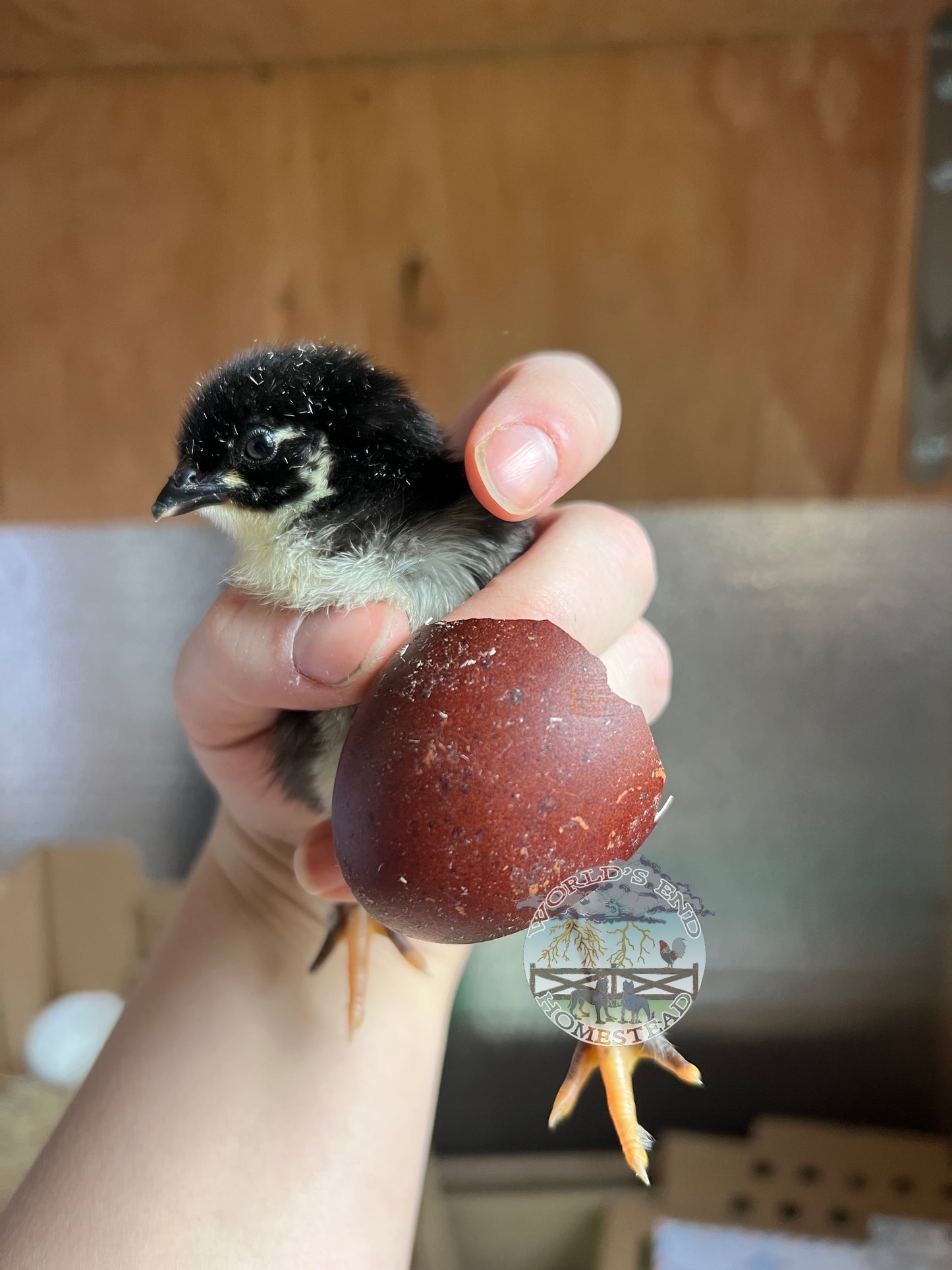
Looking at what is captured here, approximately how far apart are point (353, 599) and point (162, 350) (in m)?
0.52

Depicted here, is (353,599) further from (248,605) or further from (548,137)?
(548,137)

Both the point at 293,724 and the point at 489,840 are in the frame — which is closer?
the point at 489,840

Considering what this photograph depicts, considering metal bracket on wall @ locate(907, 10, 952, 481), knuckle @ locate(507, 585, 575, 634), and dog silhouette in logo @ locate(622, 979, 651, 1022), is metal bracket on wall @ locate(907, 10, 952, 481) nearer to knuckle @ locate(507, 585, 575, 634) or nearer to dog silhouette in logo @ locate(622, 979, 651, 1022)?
knuckle @ locate(507, 585, 575, 634)

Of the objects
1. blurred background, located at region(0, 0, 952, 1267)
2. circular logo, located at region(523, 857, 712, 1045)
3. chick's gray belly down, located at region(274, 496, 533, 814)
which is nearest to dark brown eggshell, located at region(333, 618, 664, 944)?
circular logo, located at region(523, 857, 712, 1045)

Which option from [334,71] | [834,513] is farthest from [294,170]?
[834,513]

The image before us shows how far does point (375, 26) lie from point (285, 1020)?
29.5 inches

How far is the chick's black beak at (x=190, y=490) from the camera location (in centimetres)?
36

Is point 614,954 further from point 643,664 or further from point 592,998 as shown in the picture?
point 643,664

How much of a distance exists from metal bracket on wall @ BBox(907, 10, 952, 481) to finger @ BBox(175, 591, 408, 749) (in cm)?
63

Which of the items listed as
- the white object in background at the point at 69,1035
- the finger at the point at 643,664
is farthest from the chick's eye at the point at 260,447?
the white object in background at the point at 69,1035

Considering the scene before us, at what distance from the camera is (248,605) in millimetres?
428

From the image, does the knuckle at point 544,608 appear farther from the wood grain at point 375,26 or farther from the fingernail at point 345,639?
the wood grain at point 375,26

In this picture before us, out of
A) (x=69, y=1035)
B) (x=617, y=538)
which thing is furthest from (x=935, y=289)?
(x=69, y=1035)

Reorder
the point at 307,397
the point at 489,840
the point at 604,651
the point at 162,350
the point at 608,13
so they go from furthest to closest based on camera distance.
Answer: the point at 162,350
the point at 608,13
the point at 604,651
the point at 307,397
the point at 489,840
